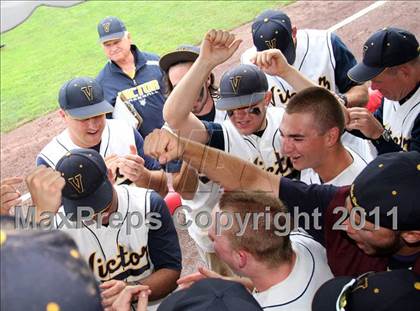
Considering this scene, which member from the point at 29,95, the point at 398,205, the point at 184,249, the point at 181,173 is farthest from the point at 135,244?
the point at 29,95

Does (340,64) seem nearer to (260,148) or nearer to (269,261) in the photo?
(260,148)

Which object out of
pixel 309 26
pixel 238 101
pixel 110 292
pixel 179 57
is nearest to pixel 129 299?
pixel 110 292

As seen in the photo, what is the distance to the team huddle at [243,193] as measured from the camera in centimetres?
160

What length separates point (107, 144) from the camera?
3564 millimetres

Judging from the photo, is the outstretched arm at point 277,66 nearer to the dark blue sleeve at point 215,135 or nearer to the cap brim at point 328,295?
the dark blue sleeve at point 215,135

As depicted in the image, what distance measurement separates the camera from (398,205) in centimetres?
200

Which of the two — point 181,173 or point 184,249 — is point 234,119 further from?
point 184,249

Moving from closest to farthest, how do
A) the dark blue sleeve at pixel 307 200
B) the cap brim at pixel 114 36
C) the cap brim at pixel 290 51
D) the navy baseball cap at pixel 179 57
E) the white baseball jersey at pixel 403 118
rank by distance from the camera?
1. the dark blue sleeve at pixel 307 200
2. the white baseball jersey at pixel 403 118
3. the navy baseball cap at pixel 179 57
4. the cap brim at pixel 290 51
5. the cap brim at pixel 114 36

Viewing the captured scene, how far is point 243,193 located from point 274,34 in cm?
170

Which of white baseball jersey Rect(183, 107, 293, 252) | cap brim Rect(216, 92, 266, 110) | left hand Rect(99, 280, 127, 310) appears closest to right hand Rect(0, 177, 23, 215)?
left hand Rect(99, 280, 127, 310)

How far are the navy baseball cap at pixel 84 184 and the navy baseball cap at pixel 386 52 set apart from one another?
1.71 metres

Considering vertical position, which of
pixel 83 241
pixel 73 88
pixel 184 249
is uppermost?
pixel 73 88

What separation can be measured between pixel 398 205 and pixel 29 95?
8933 mm

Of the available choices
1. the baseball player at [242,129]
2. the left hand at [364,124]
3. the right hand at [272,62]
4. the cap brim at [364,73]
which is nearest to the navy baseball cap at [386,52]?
the cap brim at [364,73]
